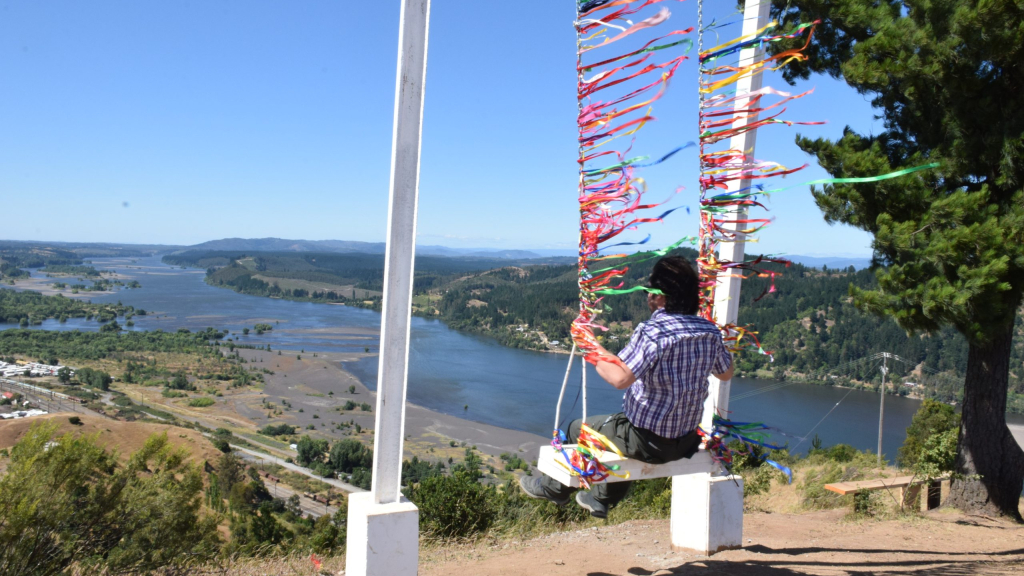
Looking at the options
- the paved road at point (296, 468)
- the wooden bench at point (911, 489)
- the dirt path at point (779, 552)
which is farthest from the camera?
the paved road at point (296, 468)

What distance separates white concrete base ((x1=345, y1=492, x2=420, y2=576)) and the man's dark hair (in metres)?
1.08

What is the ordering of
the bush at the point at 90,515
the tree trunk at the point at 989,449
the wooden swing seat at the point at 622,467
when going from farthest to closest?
1. the tree trunk at the point at 989,449
2. the bush at the point at 90,515
3. the wooden swing seat at the point at 622,467

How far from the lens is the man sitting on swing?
6.91 feet

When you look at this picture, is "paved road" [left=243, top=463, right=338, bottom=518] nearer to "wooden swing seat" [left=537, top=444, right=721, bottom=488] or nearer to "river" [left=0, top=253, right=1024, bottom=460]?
"river" [left=0, top=253, right=1024, bottom=460]

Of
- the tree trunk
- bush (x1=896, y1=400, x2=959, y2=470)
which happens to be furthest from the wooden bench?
bush (x1=896, y1=400, x2=959, y2=470)

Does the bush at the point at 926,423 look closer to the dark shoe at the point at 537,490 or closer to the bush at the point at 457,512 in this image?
the bush at the point at 457,512

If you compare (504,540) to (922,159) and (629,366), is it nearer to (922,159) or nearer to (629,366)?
(629,366)

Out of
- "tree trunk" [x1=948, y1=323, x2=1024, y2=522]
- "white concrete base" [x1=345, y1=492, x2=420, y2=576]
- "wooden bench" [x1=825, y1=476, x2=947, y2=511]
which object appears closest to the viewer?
"white concrete base" [x1=345, y1=492, x2=420, y2=576]

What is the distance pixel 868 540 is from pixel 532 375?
42552 mm

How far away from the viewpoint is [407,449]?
3025 cm

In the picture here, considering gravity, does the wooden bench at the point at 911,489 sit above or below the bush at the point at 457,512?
above

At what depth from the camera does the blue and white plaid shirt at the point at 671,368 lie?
6.92ft

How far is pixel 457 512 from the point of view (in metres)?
4.82

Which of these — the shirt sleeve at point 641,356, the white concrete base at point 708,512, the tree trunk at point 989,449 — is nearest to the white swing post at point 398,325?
the shirt sleeve at point 641,356
